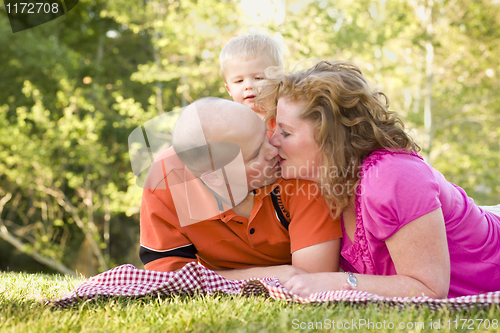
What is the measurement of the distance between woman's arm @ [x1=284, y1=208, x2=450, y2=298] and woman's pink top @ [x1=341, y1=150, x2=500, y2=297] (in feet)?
0.17

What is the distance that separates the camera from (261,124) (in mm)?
2521

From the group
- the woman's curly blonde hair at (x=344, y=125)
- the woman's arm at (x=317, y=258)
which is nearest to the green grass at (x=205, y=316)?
the woman's arm at (x=317, y=258)

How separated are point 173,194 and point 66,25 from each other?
45.9 feet

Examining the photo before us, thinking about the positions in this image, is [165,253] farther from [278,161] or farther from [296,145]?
[296,145]

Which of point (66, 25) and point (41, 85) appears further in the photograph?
point (66, 25)

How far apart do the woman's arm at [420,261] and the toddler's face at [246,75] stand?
208 cm

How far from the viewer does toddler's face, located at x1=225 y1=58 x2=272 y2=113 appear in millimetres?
3844

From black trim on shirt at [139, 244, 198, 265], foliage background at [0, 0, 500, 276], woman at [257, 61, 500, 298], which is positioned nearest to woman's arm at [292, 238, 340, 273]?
woman at [257, 61, 500, 298]

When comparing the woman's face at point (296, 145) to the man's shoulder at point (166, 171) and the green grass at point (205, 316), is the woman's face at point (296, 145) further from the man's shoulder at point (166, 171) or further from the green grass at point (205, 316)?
the green grass at point (205, 316)

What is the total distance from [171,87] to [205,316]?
12.7 m

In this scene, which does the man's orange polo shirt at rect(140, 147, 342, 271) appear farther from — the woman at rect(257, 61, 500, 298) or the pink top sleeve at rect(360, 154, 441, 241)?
the pink top sleeve at rect(360, 154, 441, 241)

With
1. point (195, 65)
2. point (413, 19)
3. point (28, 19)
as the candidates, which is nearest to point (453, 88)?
point (413, 19)

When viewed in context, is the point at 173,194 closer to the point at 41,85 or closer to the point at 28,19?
the point at 41,85

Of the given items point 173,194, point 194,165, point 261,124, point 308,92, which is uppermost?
point 308,92
